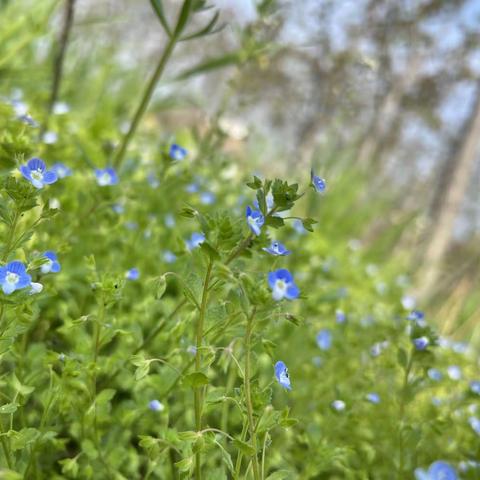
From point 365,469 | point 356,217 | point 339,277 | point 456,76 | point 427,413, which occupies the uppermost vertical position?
point 365,469

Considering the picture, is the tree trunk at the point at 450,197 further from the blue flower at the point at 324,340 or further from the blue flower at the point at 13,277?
the blue flower at the point at 13,277

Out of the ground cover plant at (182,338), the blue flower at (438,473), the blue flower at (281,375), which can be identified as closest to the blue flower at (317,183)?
the ground cover plant at (182,338)

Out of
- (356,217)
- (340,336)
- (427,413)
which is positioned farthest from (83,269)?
(356,217)

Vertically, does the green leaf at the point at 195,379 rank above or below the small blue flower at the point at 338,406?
above

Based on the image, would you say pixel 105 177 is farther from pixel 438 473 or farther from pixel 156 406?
pixel 438 473

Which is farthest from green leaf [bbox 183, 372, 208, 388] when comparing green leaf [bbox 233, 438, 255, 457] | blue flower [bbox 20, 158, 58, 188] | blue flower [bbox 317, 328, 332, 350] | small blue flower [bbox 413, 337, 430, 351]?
blue flower [bbox 317, 328, 332, 350]

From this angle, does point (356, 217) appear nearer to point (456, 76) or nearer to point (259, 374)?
point (259, 374)
